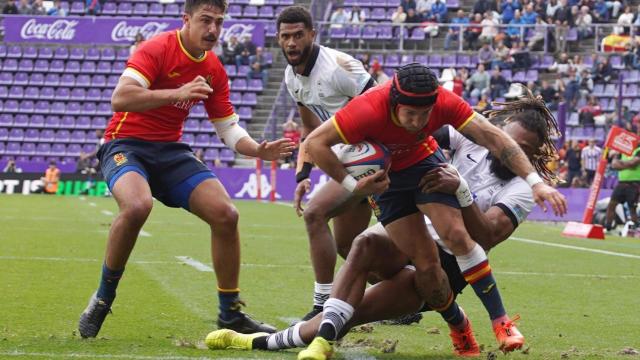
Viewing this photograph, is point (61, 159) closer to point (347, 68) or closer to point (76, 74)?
point (76, 74)

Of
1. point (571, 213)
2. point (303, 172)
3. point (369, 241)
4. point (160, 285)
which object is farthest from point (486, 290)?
point (571, 213)

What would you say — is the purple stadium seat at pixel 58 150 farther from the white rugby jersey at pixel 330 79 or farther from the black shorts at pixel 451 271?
the black shorts at pixel 451 271

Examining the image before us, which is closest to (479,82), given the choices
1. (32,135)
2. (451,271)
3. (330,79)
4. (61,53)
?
(32,135)

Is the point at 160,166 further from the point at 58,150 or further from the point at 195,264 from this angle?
the point at 58,150

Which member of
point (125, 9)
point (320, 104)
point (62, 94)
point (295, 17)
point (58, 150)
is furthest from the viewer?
point (125, 9)

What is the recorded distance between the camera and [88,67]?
1559 inches

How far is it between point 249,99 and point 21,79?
826cm

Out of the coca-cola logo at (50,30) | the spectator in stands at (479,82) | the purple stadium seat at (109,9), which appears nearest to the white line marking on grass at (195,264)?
the spectator in stands at (479,82)

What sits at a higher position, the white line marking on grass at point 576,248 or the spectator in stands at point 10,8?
the spectator in stands at point 10,8

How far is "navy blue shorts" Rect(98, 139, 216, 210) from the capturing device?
681 cm

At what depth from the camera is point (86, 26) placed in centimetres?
3988

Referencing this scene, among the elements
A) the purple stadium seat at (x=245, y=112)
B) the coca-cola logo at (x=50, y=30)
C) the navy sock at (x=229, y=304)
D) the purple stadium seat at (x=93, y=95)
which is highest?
the navy sock at (x=229, y=304)

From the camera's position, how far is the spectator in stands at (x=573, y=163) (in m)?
26.7

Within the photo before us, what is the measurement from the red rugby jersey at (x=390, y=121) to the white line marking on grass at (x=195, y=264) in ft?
16.5
